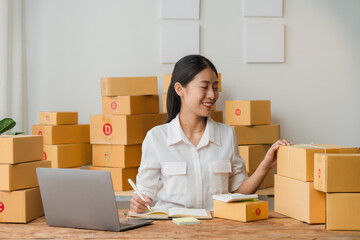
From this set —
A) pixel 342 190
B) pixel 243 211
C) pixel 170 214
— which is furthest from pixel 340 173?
pixel 170 214

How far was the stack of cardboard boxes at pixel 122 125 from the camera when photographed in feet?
9.60

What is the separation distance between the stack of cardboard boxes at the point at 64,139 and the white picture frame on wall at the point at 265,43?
139 centimetres

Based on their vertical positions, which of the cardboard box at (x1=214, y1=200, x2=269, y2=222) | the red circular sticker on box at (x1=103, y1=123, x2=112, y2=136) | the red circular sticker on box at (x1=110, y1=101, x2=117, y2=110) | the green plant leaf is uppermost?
the red circular sticker on box at (x1=110, y1=101, x2=117, y2=110)

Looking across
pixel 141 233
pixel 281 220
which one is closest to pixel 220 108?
pixel 281 220

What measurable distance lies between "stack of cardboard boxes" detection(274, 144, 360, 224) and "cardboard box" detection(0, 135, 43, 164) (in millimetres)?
1001

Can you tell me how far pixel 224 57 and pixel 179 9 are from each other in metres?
0.51

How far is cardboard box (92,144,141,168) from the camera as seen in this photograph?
294 cm

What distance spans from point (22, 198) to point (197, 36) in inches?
81.8

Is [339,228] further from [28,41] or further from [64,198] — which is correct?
[28,41]

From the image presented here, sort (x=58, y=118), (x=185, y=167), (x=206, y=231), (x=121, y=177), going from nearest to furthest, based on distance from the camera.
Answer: (x=206, y=231)
(x=185, y=167)
(x=121, y=177)
(x=58, y=118)

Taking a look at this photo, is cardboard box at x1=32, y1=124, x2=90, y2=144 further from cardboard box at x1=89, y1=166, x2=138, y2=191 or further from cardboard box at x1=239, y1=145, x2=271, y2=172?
cardboard box at x1=239, y1=145, x2=271, y2=172

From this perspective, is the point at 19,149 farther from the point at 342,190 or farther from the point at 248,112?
the point at 248,112

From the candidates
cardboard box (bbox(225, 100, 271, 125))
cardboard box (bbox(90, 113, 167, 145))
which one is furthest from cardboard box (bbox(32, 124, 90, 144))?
cardboard box (bbox(225, 100, 271, 125))

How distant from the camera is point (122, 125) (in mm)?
2906
